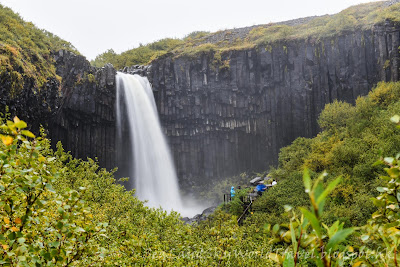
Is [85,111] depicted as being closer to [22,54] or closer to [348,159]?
[22,54]

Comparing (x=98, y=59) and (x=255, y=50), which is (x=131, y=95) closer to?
(x=255, y=50)

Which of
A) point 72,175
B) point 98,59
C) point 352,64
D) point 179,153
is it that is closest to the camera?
point 72,175

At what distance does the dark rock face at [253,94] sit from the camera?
2700 centimetres

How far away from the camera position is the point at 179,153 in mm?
34312

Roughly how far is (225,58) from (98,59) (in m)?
23.0

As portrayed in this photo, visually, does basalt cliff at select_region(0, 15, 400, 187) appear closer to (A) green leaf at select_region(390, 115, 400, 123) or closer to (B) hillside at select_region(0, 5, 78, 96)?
(B) hillside at select_region(0, 5, 78, 96)

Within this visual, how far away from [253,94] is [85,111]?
17.5 m

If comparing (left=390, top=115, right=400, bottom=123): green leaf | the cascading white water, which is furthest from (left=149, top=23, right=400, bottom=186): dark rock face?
(left=390, top=115, right=400, bottom=123): green leaf

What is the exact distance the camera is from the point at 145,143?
31.5 metres

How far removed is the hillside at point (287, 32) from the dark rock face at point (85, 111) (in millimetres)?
8848

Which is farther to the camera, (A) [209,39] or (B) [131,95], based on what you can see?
(A) [209,39]

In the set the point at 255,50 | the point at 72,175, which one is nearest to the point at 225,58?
the point at 255,50

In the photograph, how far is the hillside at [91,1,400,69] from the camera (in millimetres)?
26844

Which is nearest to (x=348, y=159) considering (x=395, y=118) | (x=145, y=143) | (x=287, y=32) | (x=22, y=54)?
(x=395, y=118)
